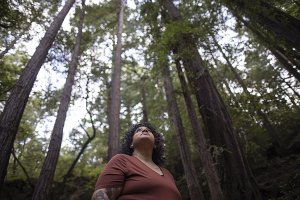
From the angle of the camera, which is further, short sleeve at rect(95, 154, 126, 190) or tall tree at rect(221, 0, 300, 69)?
tall tree at rect(221, 0, 300, 69)

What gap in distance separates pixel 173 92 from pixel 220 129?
2759mm

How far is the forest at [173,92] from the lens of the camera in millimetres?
7301

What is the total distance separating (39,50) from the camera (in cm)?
786

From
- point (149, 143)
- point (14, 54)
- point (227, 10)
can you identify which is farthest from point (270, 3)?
point (14, 54)

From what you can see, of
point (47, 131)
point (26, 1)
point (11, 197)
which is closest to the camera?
point (26, 1)

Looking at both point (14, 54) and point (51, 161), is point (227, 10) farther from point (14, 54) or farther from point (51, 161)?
point (14, 54)

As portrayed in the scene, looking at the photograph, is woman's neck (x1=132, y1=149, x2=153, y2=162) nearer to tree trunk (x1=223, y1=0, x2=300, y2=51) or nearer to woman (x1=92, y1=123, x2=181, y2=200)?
woman (x1=92, y1=123, x2=181, y2=200)

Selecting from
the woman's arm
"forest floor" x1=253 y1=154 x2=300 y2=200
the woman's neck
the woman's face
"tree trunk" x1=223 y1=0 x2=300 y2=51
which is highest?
"tree trunk" x1=223 y1=0 x2=300 y2=51

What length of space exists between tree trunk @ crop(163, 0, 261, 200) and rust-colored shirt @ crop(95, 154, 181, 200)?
16.5 ft

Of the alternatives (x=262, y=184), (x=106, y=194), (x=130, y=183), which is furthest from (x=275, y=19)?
(x=106, y=194)

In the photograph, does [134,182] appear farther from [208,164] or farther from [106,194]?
[208,164]

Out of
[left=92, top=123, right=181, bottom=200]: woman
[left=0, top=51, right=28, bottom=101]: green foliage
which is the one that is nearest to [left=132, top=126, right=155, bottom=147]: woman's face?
[left=92, top=123, right=181, bottom=200]: woman

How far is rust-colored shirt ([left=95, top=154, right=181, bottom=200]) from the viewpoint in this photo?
2.20 m

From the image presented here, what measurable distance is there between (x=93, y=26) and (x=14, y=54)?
4666mm
